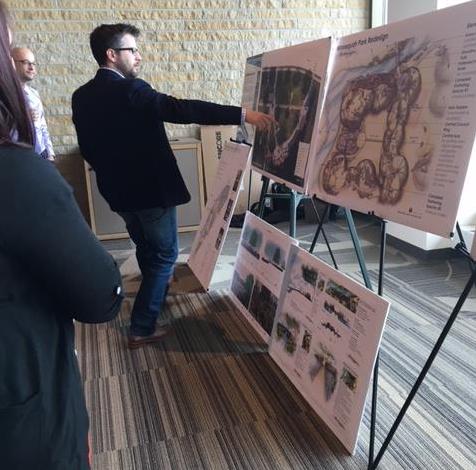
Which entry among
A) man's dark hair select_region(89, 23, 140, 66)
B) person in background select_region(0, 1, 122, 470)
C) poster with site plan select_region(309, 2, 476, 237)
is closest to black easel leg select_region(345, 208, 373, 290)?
poster with site plan select_region(309, 2, 476, 237)

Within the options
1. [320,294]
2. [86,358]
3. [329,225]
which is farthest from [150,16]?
[320,294]

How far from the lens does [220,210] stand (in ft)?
8.72

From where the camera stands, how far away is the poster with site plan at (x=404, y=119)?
3.79 ft

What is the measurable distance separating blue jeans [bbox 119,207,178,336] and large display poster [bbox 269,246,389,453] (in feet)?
2.02

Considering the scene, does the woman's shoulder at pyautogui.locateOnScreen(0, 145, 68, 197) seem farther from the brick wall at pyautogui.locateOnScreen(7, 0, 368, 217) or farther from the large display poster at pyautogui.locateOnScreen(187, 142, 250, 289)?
the brick wall at pyautogui.locateOnScreen(7, 0, 368, 217)

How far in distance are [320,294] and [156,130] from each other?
1011 mm

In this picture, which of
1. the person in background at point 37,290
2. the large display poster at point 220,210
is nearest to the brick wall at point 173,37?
the large display poster at point 220,210

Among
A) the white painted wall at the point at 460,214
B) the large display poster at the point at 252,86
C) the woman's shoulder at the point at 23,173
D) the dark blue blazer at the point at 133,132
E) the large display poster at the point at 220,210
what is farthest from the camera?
the white painted wall at the point at 460,214

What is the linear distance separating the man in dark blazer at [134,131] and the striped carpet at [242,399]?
19.2 inches

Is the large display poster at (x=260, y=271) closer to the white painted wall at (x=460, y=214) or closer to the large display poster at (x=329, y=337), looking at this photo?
the large display poster at (x=329, y=337)

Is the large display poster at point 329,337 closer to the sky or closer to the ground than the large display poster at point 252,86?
closer to the ground

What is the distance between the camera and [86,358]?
232 cm

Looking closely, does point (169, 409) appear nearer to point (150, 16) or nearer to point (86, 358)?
point (86, 358)

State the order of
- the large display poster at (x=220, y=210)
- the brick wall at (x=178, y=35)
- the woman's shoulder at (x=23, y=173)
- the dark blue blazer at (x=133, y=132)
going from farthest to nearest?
the brick wall at (x=178, y=35), the large display poster at (x=220, y=210), the dark blue blazer at (x=133, y=132), the woman's shoulder at (x=23, y=173)
